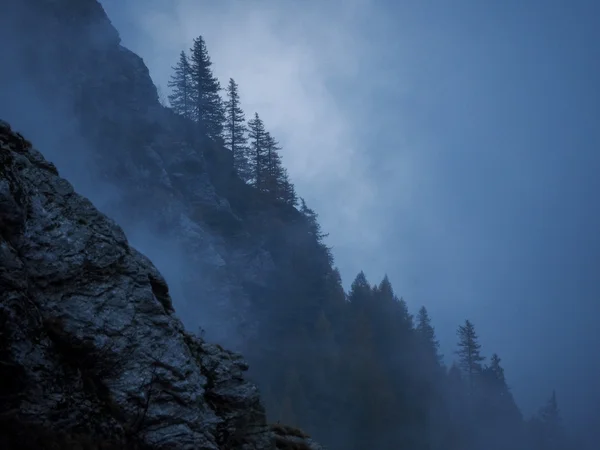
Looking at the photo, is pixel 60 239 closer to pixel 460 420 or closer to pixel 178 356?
pixel 178 356

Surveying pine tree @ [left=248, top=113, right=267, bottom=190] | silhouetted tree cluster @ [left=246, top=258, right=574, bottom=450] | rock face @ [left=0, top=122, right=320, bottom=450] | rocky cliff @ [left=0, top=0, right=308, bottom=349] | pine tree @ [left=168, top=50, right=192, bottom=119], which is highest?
pine tree @ [left=168, top=50, right=192, bottom=119]

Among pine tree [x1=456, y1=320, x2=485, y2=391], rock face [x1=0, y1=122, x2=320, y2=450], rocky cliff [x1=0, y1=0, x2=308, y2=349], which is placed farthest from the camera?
pine tree [x1=456, y1=320, x2=485, y2=391]

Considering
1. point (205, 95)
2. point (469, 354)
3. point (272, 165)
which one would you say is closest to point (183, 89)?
point (205, 95)

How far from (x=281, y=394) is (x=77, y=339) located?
44.9m

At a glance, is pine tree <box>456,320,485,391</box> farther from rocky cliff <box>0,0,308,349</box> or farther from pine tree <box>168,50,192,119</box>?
pine tree <box>168,50,192,119</box>

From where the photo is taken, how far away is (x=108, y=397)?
10242 millimetres

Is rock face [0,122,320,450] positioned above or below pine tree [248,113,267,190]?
below

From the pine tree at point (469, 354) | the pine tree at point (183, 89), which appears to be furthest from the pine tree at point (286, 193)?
the pine tree at point (469, 354)

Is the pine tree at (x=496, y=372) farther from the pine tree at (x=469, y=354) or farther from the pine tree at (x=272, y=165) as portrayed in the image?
the pine tree at (x=272, y=165)

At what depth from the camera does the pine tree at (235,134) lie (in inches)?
2849

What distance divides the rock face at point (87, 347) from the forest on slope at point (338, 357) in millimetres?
36258

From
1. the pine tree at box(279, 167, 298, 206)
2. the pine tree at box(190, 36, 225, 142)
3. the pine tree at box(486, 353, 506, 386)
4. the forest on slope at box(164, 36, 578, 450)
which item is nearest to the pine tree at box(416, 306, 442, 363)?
the forest on slope at box(164, 36, 578, 450)

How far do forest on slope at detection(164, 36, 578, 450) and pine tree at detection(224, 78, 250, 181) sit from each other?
0.18m

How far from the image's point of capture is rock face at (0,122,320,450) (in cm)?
915
